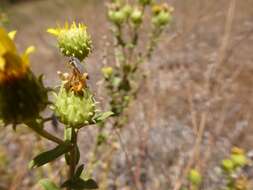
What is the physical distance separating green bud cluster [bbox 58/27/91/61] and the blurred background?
0.64 metres

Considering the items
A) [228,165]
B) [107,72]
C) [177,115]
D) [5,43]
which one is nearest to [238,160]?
A: [228,165]

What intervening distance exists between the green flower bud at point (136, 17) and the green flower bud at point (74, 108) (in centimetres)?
111

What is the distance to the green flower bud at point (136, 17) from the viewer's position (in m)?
2.33

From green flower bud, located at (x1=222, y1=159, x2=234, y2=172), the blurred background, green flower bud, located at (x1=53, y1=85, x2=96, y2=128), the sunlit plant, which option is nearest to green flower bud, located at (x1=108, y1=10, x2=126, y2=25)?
the blurred background

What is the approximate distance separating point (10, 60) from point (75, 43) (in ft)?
1.25

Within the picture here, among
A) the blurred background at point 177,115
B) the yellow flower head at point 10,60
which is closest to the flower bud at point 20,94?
the yellow flower head at point 10,60

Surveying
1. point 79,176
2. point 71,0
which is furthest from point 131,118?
point 79,176

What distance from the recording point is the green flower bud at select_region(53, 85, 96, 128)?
4.08 feet

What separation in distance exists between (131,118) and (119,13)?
1.78 metres

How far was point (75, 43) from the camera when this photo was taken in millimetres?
1439

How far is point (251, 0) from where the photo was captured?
5980mm

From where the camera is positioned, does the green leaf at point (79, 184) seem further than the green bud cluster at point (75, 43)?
No

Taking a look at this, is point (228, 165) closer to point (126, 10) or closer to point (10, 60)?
point (126, 10)

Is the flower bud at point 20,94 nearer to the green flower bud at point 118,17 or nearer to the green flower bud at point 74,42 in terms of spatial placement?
the green flower bud at point 74,42
